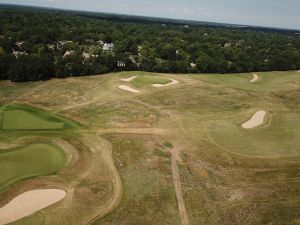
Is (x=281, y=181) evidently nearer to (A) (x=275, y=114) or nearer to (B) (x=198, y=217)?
(B) (x=198, y=217)

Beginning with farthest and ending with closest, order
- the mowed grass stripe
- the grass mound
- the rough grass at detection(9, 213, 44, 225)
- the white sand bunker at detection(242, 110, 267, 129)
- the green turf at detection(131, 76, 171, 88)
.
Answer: the green turf at detection(131, 76, 171, 88) < the white sand bunker at detection(242, 110, 267, 129) < the grass mound < the mowed grass stripe < the rough grass at detection(9, 213, 44, 225)

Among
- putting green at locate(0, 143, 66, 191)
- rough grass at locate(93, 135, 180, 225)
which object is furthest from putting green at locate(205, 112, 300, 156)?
putting green at locate(0, 143, 66, 191)

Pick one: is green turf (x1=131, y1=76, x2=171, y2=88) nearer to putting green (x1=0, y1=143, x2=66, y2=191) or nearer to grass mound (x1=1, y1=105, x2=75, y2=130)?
grass mound (x1=1, y1=105, x2=75, y2=130)

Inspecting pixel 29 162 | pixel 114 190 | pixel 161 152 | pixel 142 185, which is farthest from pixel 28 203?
pixel 161 152

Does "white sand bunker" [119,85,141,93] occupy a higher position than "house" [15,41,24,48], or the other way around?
"house" [15,41,24,48]

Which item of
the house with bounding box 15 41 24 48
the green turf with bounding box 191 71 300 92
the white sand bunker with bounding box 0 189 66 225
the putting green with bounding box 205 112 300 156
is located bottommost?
the white sand bunker with bounding box 0 189 66 225

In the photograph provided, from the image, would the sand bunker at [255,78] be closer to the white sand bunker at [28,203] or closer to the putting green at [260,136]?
the putting green at [260,136]

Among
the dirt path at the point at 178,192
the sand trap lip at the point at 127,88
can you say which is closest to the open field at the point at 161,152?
the dirt path at the point at 178,192
